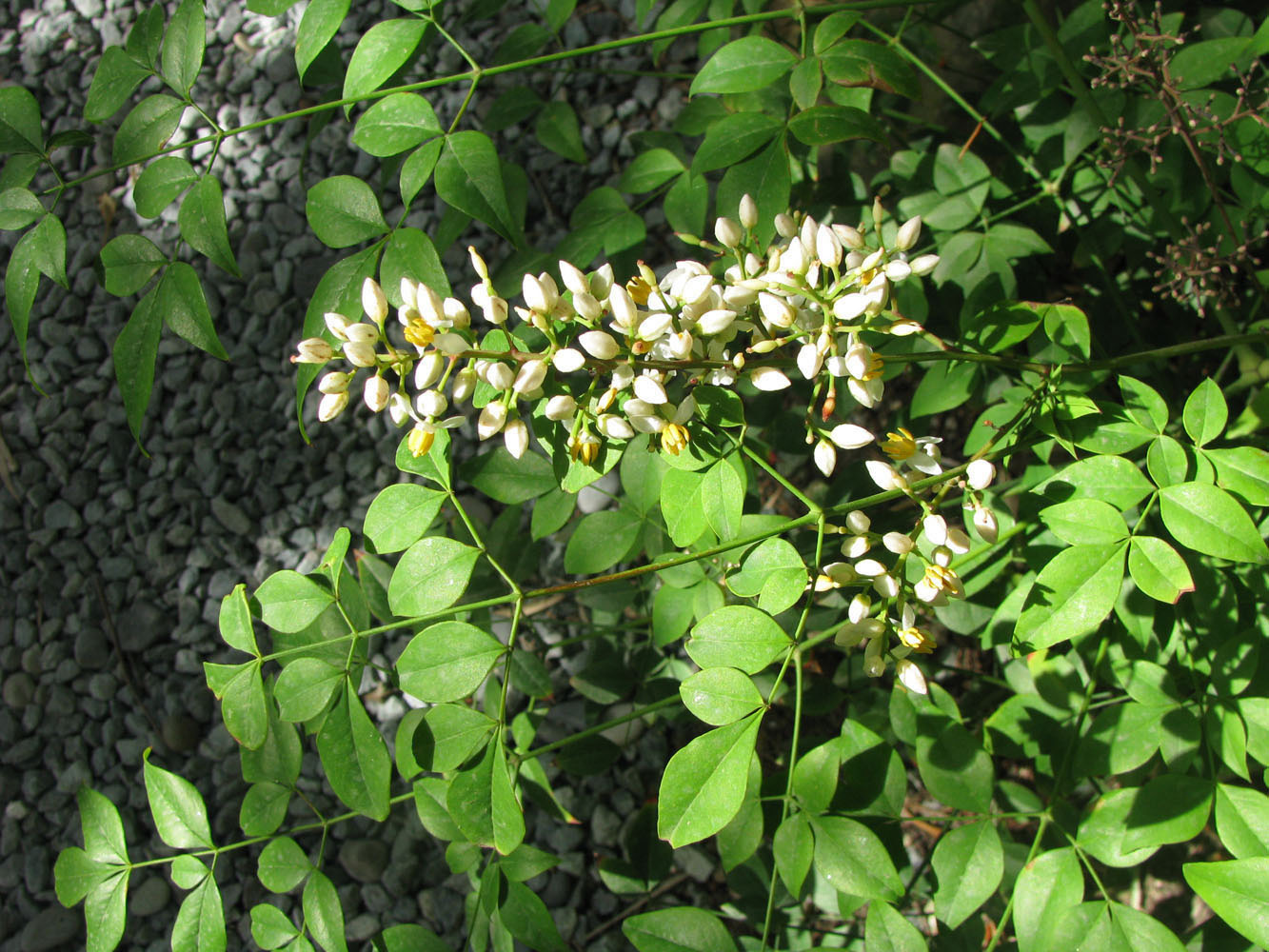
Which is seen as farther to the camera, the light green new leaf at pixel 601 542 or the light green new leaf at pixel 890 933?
the light green new leaf at pixel 601 542

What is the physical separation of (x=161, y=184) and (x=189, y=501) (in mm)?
1363

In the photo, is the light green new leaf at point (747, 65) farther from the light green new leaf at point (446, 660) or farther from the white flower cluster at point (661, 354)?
the light green new leaf at point (446, 660)

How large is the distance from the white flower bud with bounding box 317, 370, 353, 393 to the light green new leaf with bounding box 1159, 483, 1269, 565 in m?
0.83

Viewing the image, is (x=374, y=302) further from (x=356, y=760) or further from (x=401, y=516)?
(x=356, y=760)

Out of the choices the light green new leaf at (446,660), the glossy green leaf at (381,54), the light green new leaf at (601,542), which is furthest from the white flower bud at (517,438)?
the glossy green leaf at (381,54)

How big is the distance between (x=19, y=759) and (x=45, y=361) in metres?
1.01

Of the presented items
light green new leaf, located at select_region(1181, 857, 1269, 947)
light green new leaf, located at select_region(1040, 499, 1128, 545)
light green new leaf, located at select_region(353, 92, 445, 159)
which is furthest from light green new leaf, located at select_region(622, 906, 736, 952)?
light green new leaf, located at select_region(353, 92, 445, 159)

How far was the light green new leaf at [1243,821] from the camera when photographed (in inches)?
38.3

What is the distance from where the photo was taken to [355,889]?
74.3 inches

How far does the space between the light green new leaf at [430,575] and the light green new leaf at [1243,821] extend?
0.87m

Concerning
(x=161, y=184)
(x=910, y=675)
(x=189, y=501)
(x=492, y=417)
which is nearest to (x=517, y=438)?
(x=492, y=417)

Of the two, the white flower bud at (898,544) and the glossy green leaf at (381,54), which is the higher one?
the glossy green leaf at (381,54)

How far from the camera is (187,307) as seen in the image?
1.01 meters

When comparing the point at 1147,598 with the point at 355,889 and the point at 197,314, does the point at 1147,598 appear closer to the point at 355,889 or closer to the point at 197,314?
the point at 197,314
